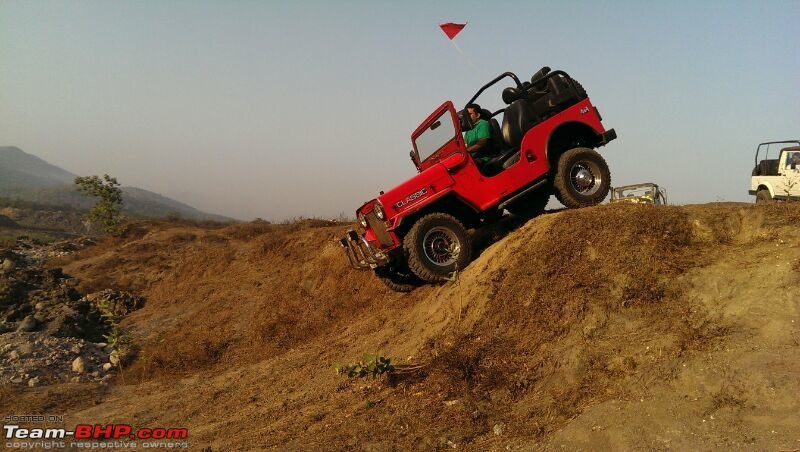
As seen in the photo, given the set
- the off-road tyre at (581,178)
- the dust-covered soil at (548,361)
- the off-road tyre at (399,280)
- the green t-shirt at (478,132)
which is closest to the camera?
the dust-covered soil at (548,361)

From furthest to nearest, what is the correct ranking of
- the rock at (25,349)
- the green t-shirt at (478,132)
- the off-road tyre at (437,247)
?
the rock at (25,349) → the green t-shirt at (478,132) → the off-road tyre at (437,247)

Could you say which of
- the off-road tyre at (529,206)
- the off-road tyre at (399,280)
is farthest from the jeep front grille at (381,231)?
the off-road tyre at (529,206)

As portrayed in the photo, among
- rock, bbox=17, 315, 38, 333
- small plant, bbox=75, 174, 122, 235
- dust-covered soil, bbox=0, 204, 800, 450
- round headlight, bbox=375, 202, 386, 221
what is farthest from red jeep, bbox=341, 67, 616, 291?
small plant, bbox=75, 174, 122, 235

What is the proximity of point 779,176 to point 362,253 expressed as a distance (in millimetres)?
12832

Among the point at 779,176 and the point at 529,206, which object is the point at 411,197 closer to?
the point at 529,206

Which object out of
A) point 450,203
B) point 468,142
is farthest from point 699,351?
point 468,142

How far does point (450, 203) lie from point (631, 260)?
292 cm

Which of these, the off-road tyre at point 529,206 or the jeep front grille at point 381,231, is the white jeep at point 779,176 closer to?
the off-road tyre at point 529,206

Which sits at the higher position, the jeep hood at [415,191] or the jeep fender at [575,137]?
the jeep fender at [575,137]

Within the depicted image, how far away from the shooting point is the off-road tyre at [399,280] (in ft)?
29.4

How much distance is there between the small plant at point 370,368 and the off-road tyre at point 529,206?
14.6 ft

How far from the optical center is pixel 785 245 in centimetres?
576

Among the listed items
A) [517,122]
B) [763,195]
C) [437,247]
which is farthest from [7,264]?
[763,195]

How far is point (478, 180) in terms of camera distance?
7.95m
